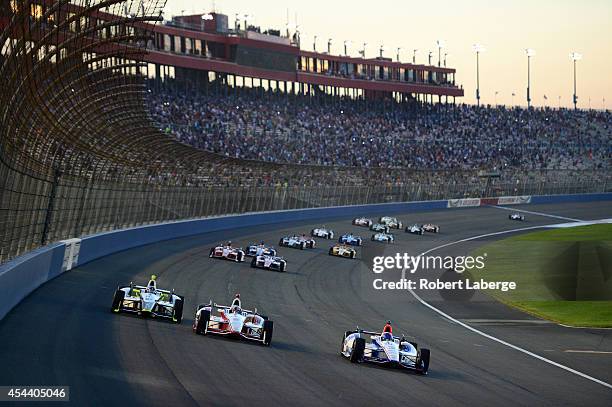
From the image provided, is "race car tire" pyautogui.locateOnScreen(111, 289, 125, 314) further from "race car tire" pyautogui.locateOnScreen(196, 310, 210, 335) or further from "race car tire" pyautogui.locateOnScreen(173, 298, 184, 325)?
"race car tire" pyautogui.locateOnScreen(196, 310, 210, 335)

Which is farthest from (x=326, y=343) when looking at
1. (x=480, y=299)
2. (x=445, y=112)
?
(x=445, y=112)

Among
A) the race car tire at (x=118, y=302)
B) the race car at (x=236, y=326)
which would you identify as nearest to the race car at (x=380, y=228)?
the race car tire at (x=118, y=302)

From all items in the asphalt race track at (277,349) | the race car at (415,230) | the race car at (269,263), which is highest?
the race car at (415,230)

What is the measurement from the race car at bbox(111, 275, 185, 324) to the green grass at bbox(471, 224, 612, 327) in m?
13.0

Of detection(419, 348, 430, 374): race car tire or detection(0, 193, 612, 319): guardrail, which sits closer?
detection(419, 348, 430, 374): race car tire

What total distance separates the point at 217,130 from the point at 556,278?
113 ft

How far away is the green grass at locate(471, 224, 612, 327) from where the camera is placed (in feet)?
111

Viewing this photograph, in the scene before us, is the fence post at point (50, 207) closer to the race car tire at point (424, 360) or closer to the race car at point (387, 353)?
the race car at point (387, 353)

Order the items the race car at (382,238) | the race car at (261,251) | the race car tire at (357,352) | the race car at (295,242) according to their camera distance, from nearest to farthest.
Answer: the race car tire at (357,352), the race car at (261,251), the race car at (295,242), the race car at (382,238)

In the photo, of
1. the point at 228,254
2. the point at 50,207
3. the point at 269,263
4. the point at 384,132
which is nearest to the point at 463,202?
the point at 384,132

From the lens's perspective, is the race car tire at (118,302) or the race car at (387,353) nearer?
the race car at (387,353)

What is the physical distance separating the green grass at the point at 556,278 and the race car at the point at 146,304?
Result: 13.0 meters

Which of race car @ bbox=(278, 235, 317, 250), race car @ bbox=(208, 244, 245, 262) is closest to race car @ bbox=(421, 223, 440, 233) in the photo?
race car @ bbox=(278, 235, 317, 250)

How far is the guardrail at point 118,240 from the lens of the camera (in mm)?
A: 23014
